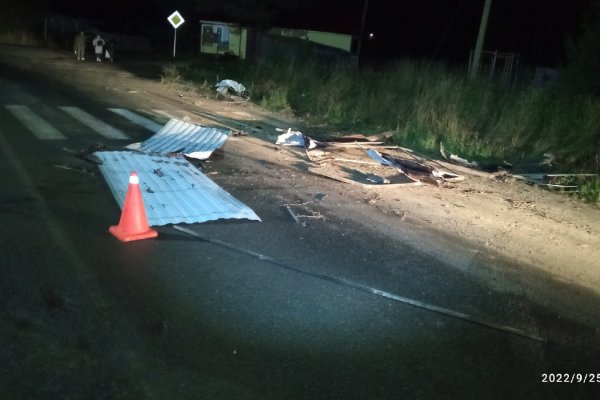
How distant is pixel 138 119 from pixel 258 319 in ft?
29.5

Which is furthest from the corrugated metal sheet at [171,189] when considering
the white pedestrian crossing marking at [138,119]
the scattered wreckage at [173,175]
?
the white pedestrian crossing marking at [138,119]

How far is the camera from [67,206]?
605cm

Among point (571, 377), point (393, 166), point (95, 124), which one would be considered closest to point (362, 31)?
point (95, 124)

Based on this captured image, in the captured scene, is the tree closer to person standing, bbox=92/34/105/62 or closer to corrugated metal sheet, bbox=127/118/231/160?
person standing, bbox=92/34/105/62

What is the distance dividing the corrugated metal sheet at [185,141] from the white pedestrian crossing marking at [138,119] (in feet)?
2.34

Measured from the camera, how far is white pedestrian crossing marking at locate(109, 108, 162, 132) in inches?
439

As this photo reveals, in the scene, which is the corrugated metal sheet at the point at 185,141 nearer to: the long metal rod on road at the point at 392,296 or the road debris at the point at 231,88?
the long metal rod on road at the point at 392,296

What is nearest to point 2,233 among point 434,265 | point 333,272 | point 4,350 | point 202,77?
point 4,350

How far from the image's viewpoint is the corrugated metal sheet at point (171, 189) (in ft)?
20.0

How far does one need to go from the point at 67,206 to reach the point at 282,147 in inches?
193

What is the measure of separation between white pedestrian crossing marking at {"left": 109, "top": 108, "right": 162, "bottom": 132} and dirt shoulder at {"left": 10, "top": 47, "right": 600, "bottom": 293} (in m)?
1.77

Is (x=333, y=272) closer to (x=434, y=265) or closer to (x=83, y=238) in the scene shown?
(x=434, y=265)

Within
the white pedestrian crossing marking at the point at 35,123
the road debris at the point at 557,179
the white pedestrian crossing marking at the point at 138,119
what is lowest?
the white pedestrian crossing marking at the point at 35,123

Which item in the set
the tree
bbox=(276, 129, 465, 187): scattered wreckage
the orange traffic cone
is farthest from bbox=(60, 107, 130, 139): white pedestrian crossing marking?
the tree
